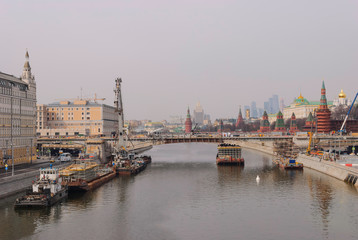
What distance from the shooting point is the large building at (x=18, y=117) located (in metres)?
84.6

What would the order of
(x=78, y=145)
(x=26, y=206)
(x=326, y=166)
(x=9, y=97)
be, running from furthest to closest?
(x=78, y=145) → (x=326, y=166) → (x=9, y=97) → (x=26, y=206)

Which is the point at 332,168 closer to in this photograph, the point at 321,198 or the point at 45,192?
the point at 321,198

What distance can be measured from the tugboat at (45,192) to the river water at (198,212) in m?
1.40

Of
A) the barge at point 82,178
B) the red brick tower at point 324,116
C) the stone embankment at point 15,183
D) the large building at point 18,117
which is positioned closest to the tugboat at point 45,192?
the stone embankment at point 15,183

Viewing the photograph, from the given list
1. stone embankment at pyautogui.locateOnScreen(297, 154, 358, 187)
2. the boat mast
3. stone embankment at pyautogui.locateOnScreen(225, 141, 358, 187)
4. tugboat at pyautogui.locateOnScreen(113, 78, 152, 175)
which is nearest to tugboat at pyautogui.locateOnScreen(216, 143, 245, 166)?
stone embankment at pyautogui.locateOnScreen(225, 141, 358, 187)

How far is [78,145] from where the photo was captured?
128m

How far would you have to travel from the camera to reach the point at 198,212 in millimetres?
57938

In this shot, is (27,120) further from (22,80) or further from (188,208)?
(188,208)

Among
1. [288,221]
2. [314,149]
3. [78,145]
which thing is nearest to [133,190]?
[288,221]

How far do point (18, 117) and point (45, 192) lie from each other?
1401 inches

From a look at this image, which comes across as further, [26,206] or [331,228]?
[26,206]

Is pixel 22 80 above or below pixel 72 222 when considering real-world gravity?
above

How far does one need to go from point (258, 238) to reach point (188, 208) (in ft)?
53.4

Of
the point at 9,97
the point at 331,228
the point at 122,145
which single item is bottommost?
the point at 331,228
